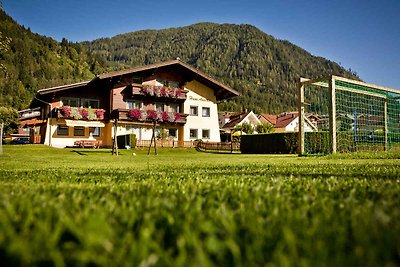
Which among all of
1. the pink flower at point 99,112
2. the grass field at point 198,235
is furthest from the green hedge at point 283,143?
the grass field at point 198,235

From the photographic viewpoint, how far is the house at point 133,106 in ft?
100

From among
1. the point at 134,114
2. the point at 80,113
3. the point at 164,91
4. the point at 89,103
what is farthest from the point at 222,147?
the point at 89,103

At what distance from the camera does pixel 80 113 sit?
99.0ft

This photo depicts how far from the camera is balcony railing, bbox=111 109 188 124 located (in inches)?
1201

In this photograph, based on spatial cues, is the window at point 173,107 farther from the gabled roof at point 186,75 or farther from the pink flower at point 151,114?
the gabled roof at point 186,75

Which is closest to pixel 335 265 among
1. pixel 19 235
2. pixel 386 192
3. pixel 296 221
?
pixel 296 221

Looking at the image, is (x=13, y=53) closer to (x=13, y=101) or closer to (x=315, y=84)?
(x=13, y=101)

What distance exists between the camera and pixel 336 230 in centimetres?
122

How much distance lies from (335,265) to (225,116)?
225 ft

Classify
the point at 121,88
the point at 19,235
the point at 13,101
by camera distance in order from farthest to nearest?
the point at 13,101 < the point at 121,88 < the point at 19,235

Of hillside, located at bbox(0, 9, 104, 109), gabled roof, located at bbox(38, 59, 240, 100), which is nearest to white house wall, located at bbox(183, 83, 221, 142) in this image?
gabled roof, located at bbox(38, 59, 240, 100)

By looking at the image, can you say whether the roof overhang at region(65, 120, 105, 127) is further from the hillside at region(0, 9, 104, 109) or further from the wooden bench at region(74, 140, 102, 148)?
the hillside at region(0, 9, 104, 109)

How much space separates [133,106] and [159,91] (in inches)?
124

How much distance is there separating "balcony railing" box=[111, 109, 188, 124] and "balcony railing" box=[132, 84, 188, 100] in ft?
5.54
